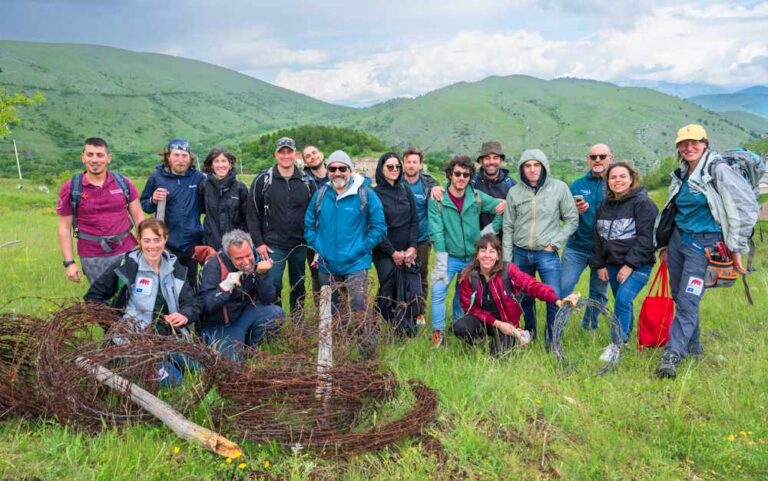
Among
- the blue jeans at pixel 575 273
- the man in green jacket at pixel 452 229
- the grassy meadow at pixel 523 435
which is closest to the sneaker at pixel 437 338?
the man in green jacket at pixel 452 229

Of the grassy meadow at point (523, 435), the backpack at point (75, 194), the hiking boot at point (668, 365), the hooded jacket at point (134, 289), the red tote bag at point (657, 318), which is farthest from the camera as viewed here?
the red tote bag at point (657, 318)

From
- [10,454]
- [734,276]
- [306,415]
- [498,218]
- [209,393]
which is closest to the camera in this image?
[10,454]

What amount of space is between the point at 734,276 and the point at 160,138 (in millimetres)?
213747

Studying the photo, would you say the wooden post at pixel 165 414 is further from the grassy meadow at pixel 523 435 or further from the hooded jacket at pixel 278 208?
the hooded jacket at pixel 278 208

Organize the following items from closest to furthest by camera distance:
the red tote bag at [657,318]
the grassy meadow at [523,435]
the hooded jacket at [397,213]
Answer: the grassy meadow at [523,435], the red tote bag at [657,318], the hooded jacket at [397,213]

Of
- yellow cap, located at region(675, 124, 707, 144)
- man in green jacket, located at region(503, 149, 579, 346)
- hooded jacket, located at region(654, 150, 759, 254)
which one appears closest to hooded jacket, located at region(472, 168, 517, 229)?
man in green jacket, located at region(503, 149, 579, 346)

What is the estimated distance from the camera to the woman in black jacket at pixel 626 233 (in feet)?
20.0

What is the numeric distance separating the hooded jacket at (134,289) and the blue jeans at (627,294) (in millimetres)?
4840

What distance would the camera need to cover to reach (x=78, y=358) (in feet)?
14.6

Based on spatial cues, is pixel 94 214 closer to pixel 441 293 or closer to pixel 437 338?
pixel 441 293

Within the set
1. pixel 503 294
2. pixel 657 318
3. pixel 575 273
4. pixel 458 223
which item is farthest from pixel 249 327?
pixel 657 318

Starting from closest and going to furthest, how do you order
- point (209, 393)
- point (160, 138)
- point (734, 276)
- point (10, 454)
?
point (10, 454) → point (209, 393) → point (734, 276) → point (160, 138)

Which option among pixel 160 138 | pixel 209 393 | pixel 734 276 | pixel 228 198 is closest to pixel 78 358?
pixel 209 393

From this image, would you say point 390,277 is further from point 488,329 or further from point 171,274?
point 171,274
